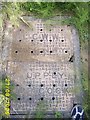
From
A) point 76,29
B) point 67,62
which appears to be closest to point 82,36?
point 76,29

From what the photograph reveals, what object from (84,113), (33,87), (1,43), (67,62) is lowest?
(84,113)

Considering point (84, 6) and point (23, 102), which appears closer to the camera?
point (23, 102)

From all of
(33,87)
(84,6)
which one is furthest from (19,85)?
(84,6)

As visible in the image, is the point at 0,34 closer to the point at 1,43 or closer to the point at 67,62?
the point at 1,43

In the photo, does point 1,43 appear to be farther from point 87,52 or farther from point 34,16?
point 87,52

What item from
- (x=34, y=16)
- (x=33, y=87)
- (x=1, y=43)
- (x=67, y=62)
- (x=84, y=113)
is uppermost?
(x=34, y=16)

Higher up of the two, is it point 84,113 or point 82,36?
point 82,36
